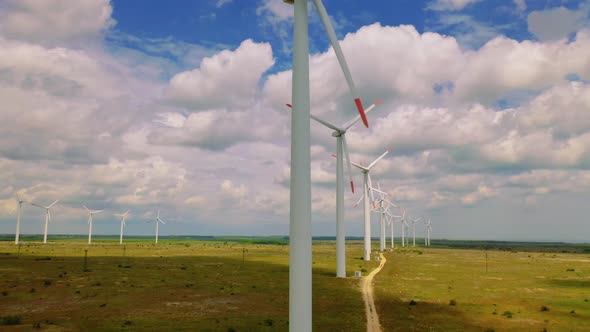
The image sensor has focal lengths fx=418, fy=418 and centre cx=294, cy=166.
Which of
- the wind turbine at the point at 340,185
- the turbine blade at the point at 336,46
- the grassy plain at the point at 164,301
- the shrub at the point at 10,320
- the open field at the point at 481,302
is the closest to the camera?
the turbine blade at the point at 336,46

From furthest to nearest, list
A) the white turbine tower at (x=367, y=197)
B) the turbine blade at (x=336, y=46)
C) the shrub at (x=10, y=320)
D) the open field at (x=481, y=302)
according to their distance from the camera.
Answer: the white turbine tower at (x=367, y=197) → the open field at (x=481, y=302) → the shrub at (x=10, y=320) → the turbine blade at (x=336, y=46)

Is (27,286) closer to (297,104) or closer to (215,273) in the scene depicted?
(215,273)

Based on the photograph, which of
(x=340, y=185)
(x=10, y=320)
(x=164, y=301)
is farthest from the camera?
(x=340, y=185)

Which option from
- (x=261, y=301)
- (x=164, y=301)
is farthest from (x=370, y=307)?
(x=164, y=301)

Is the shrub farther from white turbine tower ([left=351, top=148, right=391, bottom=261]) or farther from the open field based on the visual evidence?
white turbine tower ([left=351, top=148, right=391, bottom=261])

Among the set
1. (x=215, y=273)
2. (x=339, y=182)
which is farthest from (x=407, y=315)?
(x=215, y=273)

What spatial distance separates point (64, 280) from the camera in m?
68.1

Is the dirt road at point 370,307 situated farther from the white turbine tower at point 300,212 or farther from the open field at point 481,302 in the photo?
the white turbine tower at point 300,212

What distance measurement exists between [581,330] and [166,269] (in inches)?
2880

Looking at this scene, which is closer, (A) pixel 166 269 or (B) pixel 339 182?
(B) pixel 339 182

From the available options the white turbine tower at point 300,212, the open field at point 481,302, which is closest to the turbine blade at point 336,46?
the white turbine tower at point 300,212

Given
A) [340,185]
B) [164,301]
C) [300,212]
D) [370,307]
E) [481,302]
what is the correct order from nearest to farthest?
[300,212] < [370,307] < [164,301] < [481,302] < [340,185]

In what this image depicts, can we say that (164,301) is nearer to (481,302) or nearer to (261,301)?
(261,301)

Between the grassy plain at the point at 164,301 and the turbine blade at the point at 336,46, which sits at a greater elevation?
the turbine blade at the point at 336,46
